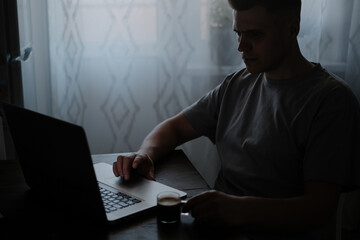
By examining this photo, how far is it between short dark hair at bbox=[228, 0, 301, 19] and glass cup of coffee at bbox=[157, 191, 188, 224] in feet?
2.03

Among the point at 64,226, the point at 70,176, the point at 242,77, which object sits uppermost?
the point at 242,77

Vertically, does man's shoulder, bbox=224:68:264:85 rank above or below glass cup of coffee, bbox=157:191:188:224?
above

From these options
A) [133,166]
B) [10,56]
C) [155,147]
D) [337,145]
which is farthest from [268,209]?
[10,56]

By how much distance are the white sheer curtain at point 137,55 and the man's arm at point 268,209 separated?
1.25 meters

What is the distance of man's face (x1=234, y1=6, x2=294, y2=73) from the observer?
131 centimetres

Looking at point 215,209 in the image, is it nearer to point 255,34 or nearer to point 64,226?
point 64,226

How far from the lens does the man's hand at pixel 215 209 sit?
981mm

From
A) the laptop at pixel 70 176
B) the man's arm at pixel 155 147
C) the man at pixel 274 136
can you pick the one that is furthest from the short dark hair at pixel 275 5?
the laptop at pixel 70 176

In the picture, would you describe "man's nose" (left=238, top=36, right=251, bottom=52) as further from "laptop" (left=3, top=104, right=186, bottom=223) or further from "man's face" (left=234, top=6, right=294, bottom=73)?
"laptop" (left=3, top=104, right=186, bottom=223)

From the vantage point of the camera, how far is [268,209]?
1.04 m

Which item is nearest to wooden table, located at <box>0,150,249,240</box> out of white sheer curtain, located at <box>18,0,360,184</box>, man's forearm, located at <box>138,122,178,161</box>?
man's forearm, located at <box>138,122,178,161</box>

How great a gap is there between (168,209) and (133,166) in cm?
31

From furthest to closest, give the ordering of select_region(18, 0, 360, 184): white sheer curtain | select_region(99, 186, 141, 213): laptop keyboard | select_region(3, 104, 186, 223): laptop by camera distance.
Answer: select_region(18, 0, 360, 184): white sheer curtain → select_region(99, 186, 141, 213): laptop keyboard → select_region(3, 104, 186, 223): laptop

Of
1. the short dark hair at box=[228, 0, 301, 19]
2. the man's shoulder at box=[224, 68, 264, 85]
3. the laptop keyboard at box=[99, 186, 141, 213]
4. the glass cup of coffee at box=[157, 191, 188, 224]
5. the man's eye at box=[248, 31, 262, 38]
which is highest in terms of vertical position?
the short dark hair at box=[228, 0, 301, 19]
